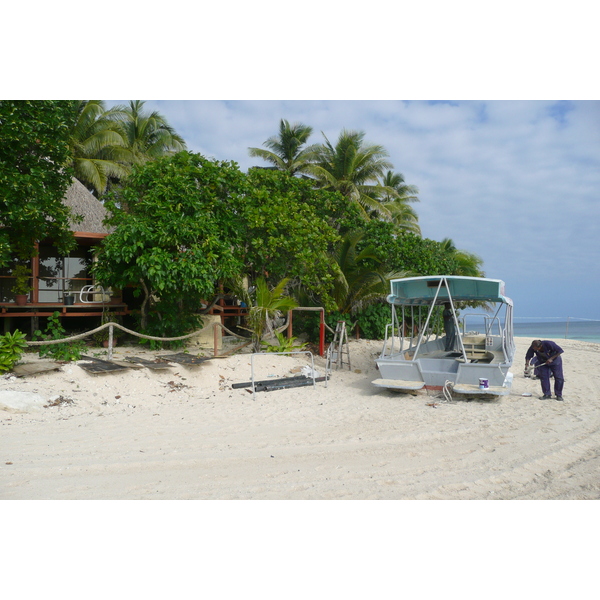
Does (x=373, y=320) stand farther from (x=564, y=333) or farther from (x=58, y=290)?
(x=564, y=333)

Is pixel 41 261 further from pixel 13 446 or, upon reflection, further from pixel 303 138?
pixel 303 138

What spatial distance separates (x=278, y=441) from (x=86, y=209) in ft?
42.6

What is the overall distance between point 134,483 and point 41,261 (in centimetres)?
1110

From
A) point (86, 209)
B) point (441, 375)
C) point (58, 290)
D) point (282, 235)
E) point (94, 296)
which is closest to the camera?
point (441, 375)

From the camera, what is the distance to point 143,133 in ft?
85.3

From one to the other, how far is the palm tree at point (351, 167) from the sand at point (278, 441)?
16.0 metres

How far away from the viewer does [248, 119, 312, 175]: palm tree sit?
25438 millimetres

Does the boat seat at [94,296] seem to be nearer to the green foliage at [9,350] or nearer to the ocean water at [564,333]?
the green foliage at [9,350]

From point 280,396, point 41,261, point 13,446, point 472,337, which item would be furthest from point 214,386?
point 472,337

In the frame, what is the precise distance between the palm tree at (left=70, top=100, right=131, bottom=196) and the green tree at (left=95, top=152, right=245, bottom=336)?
1057cm

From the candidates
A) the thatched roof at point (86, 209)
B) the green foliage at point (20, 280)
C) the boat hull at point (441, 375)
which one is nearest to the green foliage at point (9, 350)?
the green foliage at point (20, 280)

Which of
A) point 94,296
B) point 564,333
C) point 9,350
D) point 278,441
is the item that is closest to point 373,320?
point 94,296

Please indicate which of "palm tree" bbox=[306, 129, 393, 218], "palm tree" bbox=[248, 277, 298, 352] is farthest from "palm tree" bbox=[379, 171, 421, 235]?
"palm tree" bbox=[248, 277, 298, 352]

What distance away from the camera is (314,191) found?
591 inches
